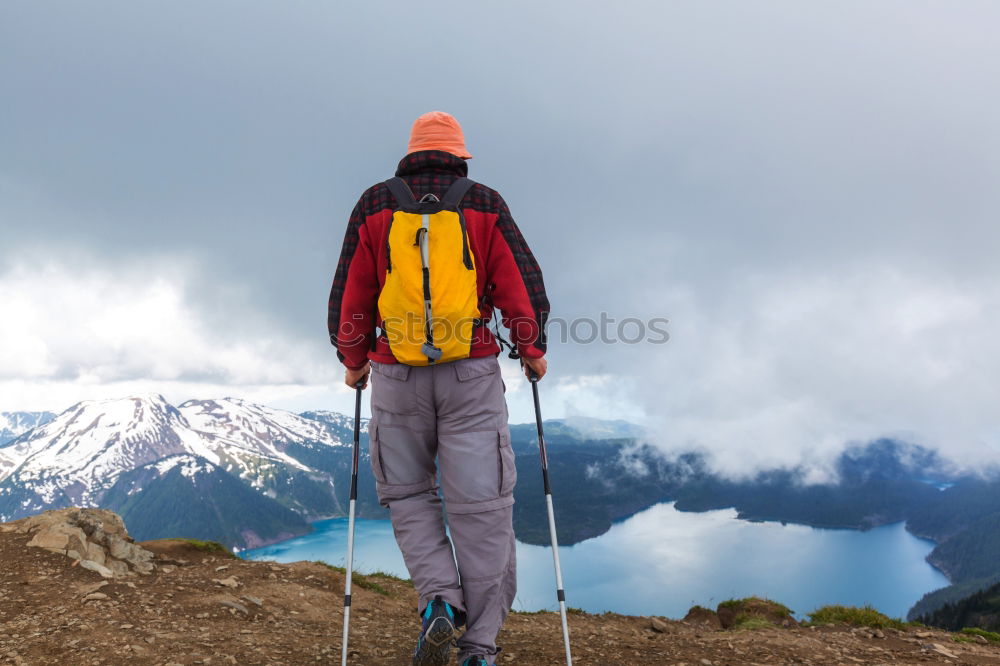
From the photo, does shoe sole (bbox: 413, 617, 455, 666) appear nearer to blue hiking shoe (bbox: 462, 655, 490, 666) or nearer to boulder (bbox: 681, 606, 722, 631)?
blue hiking shoe (bbox: 462, 655, 490, 666)

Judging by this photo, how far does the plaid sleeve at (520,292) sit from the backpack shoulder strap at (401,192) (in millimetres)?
715

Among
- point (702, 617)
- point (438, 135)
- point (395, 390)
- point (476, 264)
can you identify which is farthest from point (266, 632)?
point (702, 617)

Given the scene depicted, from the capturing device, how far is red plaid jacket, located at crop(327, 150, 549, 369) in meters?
4.41

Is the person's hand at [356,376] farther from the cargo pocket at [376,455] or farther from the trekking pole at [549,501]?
the trekking pole at [549,501]

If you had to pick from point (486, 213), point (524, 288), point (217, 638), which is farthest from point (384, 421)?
point (217, 638)

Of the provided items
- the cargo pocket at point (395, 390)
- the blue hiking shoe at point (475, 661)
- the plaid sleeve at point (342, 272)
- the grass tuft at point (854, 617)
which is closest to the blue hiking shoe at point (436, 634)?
the blue hiking shoe at point (475, 661)

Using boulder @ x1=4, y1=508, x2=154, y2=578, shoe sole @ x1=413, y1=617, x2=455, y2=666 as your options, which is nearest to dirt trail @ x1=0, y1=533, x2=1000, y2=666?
boulder @ x1=4, y1=508, x2=154, y2=578

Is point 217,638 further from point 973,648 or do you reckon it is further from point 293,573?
point 973,648

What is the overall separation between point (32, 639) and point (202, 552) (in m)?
5.74

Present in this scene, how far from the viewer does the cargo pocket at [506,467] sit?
4348mm

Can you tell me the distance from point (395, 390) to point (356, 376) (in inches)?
28.3

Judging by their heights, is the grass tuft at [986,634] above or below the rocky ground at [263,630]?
below

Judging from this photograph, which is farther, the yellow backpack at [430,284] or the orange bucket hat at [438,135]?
the orange bucket hat at [438,135]

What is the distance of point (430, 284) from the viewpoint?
4.09 m
